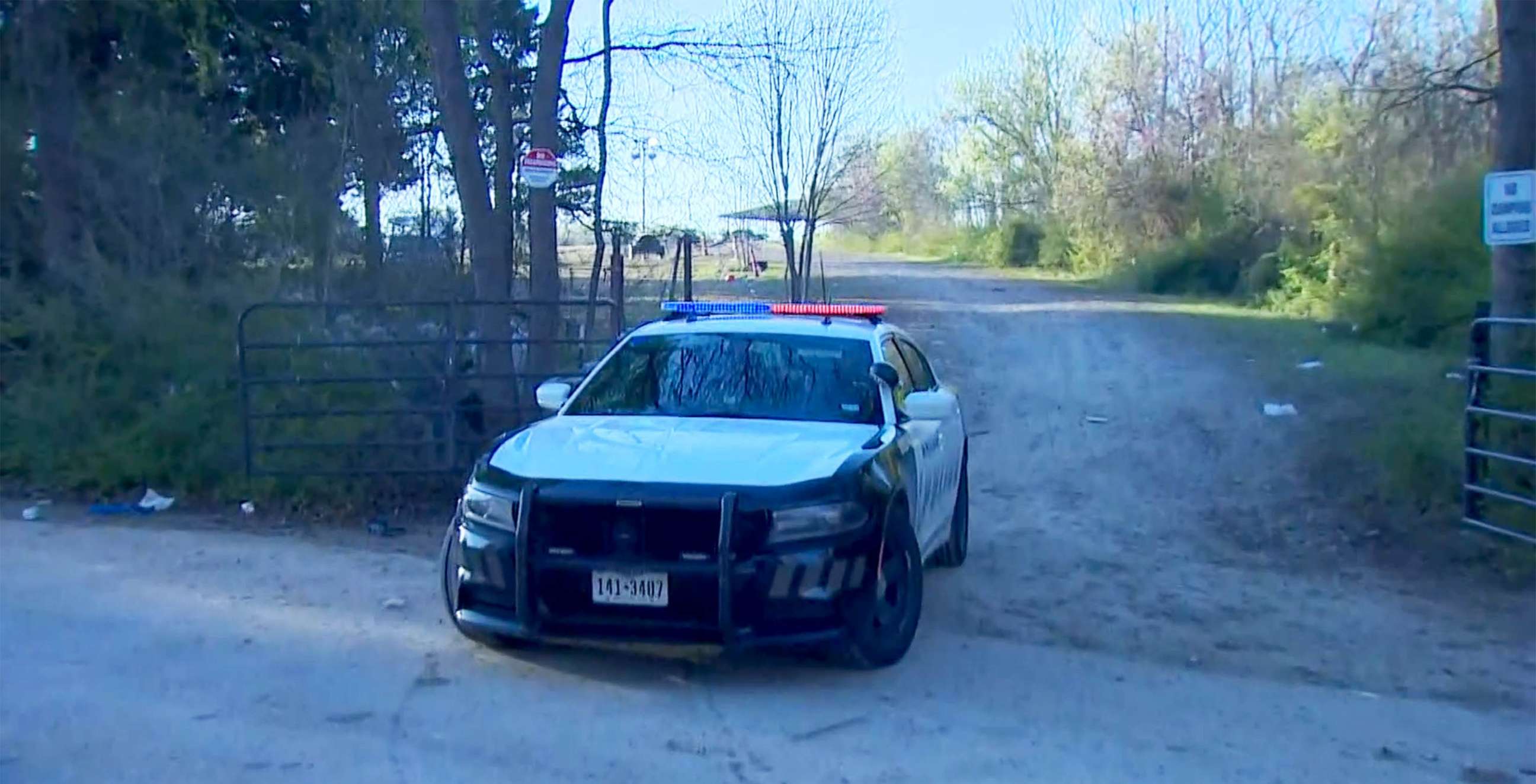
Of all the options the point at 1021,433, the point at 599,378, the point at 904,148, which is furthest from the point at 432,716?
the point at 904,148

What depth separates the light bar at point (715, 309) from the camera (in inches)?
381

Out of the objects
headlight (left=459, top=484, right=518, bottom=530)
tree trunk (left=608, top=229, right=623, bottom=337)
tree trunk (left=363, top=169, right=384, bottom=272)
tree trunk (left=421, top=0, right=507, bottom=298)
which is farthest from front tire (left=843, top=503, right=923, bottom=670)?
tree trunk (left=363, top=169, right=384, bottom=272)

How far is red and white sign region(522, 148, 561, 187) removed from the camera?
13820 mm

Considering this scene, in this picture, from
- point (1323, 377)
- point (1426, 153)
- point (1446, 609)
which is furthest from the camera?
point (1426, 153)

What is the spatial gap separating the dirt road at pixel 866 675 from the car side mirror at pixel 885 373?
135 centimetres

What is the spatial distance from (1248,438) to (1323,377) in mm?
4525

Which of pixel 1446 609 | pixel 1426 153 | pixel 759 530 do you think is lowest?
pixel 1446 609

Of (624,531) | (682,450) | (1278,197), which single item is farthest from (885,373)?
(1278,197)

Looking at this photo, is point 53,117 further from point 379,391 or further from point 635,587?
point 635,587

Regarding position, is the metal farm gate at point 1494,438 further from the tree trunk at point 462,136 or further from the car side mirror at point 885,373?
the tree trunk at point 462,136

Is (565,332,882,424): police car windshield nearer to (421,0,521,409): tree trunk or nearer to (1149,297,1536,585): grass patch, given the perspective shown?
(421,0,521,409): tree trunk

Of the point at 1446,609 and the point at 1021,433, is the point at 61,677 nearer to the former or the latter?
the point at 1446,609

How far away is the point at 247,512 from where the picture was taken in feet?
39.8

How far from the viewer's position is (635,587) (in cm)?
714
